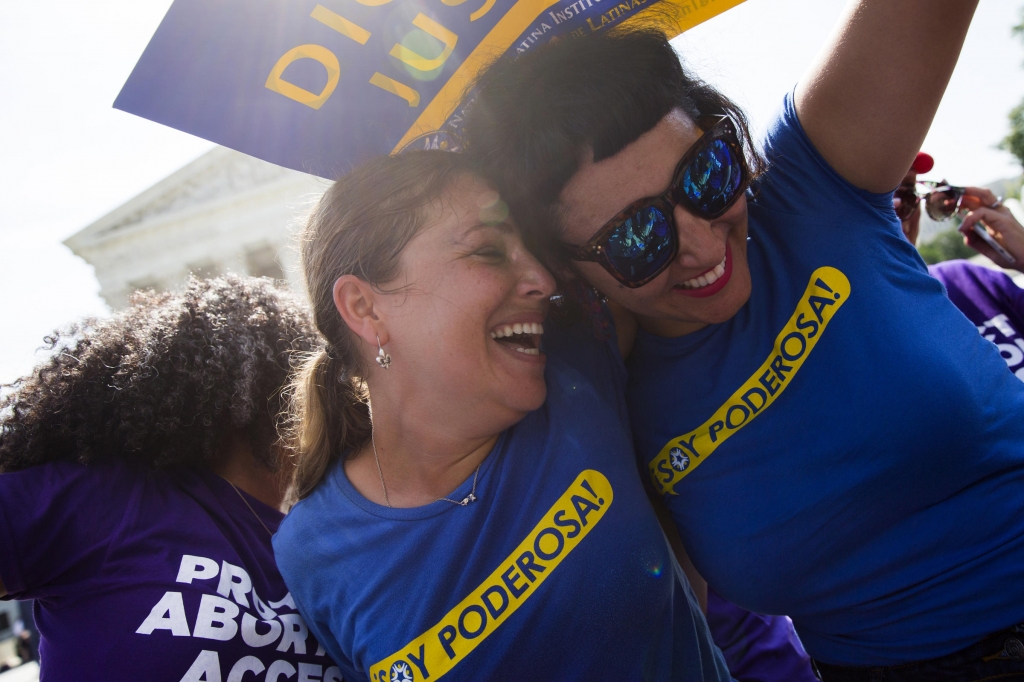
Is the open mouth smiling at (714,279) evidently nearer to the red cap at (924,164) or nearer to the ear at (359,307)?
the ear at (359,307)

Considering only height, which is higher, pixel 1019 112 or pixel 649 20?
pixel 1019 112

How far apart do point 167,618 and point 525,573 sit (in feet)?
3.66

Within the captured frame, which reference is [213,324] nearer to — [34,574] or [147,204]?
[34,574]

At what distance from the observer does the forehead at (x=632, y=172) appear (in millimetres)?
1579

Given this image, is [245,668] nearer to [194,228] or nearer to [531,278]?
[531,278]

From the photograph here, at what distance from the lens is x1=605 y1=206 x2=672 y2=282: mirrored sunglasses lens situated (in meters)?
1.59

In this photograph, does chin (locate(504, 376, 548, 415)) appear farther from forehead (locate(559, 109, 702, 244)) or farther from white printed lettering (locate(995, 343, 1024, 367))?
white printed lettering (locate(995, 343, 1024, 367))

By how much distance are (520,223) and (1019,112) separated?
32860mm

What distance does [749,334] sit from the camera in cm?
171

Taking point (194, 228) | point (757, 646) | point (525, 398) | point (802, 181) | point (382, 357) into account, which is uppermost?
point (802, 181)

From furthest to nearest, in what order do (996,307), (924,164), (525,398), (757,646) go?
(996,307), (924,164), (757,646), (525,398)

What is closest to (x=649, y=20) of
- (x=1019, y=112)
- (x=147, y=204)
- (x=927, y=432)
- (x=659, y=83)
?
(x=659, y=83)

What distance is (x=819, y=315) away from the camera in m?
1.63

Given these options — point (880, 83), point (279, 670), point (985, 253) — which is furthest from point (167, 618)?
point (985, 253)
